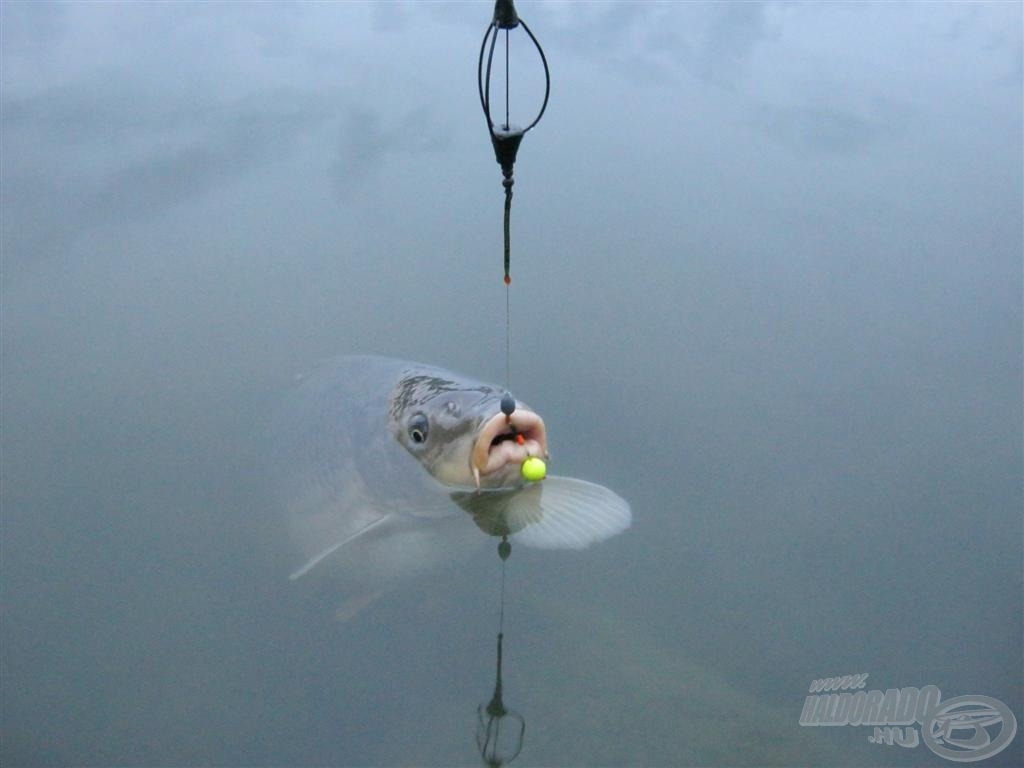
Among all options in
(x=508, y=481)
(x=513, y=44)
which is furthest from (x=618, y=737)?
(x=513, y=44)

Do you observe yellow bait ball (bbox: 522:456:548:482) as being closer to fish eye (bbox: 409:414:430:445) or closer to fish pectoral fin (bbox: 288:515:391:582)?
fish eye (bbox: 409:414:430:445)

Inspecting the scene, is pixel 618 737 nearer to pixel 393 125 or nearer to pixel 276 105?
pixel 393 125

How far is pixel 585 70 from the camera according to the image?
5.63 meters

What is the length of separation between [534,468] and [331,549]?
0.62 meters

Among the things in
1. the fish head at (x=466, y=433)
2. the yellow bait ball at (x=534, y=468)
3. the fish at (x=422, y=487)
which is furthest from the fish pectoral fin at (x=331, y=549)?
the yellow bait ball at (x=534, y=468)

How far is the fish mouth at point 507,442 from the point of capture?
9.42ft

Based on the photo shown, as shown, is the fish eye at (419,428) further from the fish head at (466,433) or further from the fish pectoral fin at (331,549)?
the fish pectoral fin at (331,549)

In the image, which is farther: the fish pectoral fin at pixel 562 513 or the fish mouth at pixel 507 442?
the fish pectoral fin at pixel 562 513

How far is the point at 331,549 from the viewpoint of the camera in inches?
116

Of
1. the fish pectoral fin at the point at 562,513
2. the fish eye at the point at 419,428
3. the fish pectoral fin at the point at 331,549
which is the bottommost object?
the fish pectoral fin at the point at 331,549

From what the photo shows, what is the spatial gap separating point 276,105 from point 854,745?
422 cm

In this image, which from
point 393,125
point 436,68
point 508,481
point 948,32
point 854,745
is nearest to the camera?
point 854,745

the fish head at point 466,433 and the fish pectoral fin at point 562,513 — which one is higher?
the fish head at point 466,433

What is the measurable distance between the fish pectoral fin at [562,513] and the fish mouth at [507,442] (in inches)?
5.8
